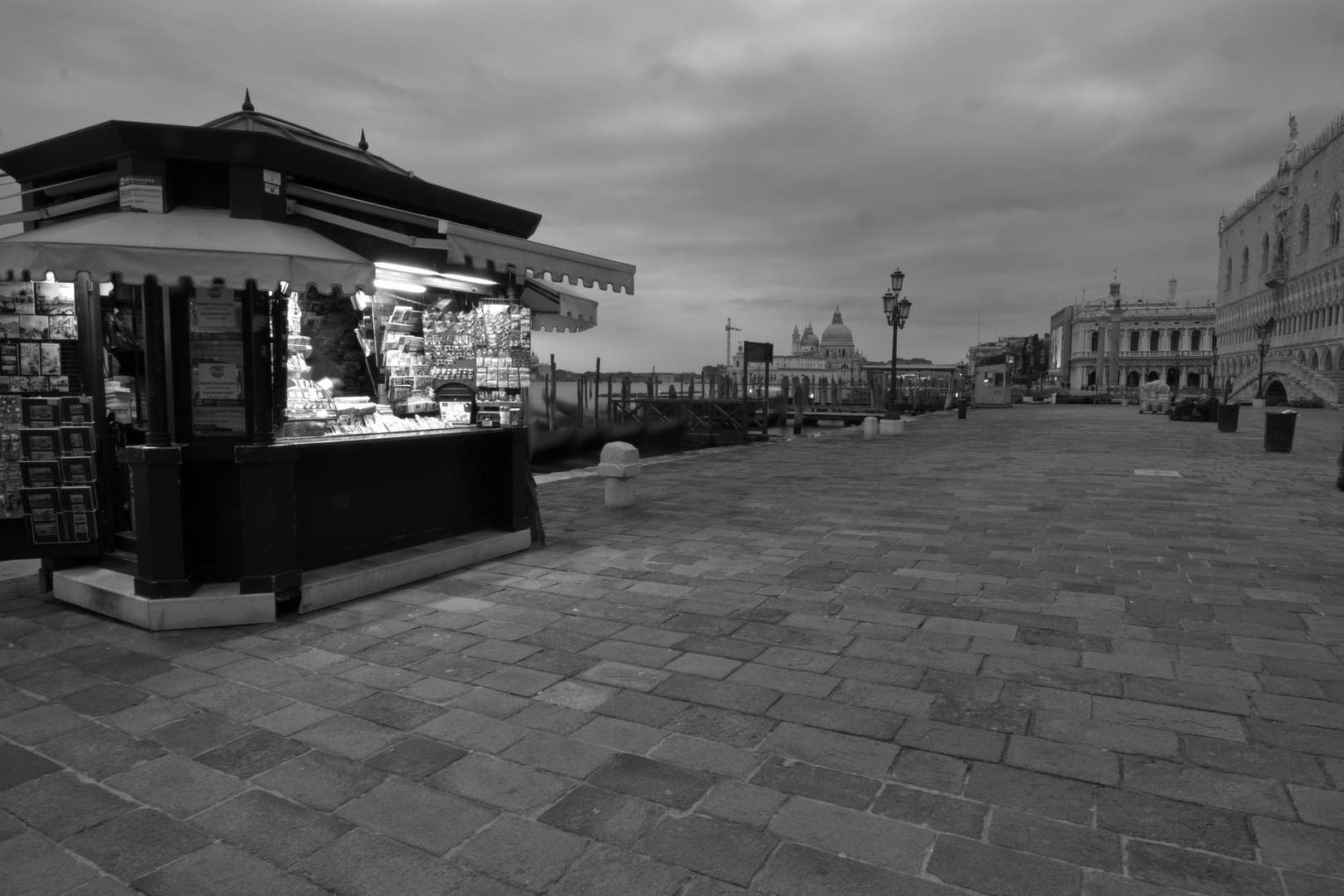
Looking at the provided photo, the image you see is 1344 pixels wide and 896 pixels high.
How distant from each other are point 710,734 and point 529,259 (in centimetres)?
354

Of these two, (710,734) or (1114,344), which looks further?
(1114,344)

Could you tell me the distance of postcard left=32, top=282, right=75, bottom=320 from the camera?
483 centimetres

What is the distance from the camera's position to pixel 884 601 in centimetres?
506

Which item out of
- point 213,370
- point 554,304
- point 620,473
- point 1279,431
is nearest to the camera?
point 213,370

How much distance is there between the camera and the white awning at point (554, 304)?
6.98 m

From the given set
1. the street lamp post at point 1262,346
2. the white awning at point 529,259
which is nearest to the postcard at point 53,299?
the white awning at point 529,259

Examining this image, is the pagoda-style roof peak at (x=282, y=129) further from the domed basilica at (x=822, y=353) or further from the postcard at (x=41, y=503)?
the domed basilica at (x=822, y=353)

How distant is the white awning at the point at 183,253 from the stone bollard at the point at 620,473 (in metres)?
4.50

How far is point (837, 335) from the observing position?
144500mm

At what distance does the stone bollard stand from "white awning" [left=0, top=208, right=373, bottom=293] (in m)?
4.50

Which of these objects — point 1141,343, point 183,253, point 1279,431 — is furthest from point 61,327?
point 1141,343

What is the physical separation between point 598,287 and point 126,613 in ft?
12.2

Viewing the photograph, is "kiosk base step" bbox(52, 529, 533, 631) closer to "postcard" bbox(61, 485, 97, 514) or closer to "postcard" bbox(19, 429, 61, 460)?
"postcard" bbox(61, 485, 97, 514)

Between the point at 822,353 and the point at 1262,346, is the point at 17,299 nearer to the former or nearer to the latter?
the point at 1262,346
